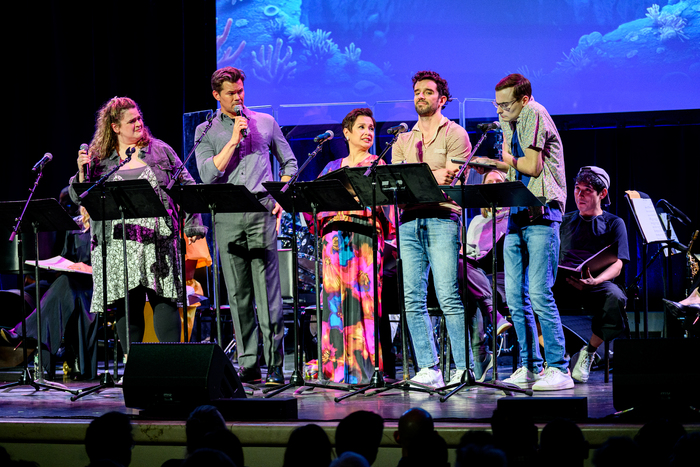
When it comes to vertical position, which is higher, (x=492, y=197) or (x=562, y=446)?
(x=492, y=197)

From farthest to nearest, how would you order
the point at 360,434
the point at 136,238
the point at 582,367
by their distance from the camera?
the point at 582,367 → the point at 136,238 → the point at 360,434

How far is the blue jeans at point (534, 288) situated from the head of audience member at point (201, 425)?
6.92ft

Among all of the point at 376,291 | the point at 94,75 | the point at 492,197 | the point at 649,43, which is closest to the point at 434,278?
the point at 376,291

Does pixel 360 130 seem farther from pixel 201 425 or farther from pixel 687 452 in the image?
pixel 687 452

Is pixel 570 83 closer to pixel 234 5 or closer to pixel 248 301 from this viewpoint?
pixel 234 5

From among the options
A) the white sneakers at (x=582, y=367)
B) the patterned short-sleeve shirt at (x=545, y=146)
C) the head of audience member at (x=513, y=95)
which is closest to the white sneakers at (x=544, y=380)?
the white sneakers at (x=582, y=367)

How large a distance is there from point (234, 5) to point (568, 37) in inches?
137

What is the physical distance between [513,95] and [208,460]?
288 cm

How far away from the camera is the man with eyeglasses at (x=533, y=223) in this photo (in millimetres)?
4188

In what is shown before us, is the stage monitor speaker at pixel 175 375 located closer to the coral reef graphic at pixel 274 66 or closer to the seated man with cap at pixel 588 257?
the seated man with cap at pixel 588 257

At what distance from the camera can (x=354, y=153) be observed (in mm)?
4828

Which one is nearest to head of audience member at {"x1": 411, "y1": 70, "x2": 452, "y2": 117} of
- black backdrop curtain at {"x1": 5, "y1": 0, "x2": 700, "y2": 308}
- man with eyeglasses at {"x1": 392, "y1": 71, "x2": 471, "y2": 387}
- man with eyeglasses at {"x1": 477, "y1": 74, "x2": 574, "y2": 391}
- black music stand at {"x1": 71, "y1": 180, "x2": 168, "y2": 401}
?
man with eyeglasses at {"x1": 392, "y1": 71, "x2": 471, "y2": 387}

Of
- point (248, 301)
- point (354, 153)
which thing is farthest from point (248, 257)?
point (354, 153)

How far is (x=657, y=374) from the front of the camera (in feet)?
10.9
